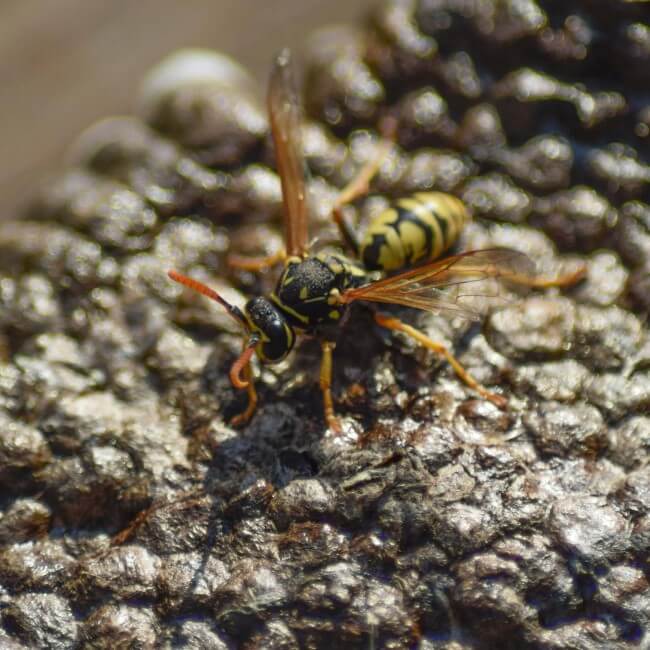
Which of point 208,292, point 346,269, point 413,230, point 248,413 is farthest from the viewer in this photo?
point 346,269

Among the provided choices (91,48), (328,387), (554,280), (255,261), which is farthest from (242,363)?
(91,48)

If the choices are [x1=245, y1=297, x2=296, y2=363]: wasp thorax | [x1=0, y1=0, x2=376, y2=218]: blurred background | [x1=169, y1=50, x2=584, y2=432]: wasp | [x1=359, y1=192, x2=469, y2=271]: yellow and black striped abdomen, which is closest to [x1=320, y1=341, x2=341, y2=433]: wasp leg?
[x1=169, y1=50, x2=584, y2=432]: wasp

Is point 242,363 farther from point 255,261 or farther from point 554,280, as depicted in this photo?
point 554,280

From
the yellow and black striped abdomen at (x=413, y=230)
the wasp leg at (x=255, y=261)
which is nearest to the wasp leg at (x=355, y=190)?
the yellow and black striped abdomen at (x=413, y=230)

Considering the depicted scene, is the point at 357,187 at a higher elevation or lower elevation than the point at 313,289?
higher

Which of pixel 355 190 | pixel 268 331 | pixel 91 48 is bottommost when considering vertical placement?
pixel 268 331

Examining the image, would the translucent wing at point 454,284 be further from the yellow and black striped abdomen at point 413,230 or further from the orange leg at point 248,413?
the orange leg at point 248,413

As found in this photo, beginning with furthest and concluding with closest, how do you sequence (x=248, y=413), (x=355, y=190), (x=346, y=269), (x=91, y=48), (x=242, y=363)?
(x=91, y=48) < (x=355, y=190) < (x=346, y=269) < (x=248, y=413) < (x=242, y=363)
